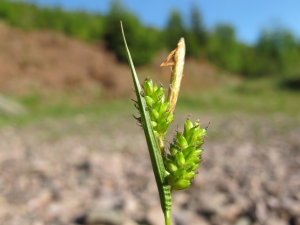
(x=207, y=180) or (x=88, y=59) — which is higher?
(x=207, y=180)

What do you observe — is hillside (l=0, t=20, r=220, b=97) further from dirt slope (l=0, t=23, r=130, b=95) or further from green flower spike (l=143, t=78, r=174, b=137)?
green flower spike (l=143, t=78, r=174, b=137)

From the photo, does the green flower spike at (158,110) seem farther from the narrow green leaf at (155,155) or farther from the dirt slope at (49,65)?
the dirt slope at (49,65)

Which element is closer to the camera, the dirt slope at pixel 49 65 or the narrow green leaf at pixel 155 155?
Result: the narrow green leaf at pixel 155 155

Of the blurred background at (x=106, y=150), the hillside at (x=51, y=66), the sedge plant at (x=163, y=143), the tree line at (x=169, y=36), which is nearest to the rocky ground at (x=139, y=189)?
the blurred background at (x=106, y=150)

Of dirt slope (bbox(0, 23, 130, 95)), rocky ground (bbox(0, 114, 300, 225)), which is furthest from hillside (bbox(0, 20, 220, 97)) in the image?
rocky ground (bbox(0, 114, 300, 225))

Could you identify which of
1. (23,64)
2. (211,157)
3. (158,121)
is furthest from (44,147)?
(23,64)

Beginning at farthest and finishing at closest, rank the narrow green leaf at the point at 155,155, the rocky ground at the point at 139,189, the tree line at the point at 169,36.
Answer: the tree line at the point at 169,36, the rocky ground at the point at 139,189, the narrow green leaf at the point at 155,155

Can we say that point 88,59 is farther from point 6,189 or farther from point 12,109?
point 6,189
